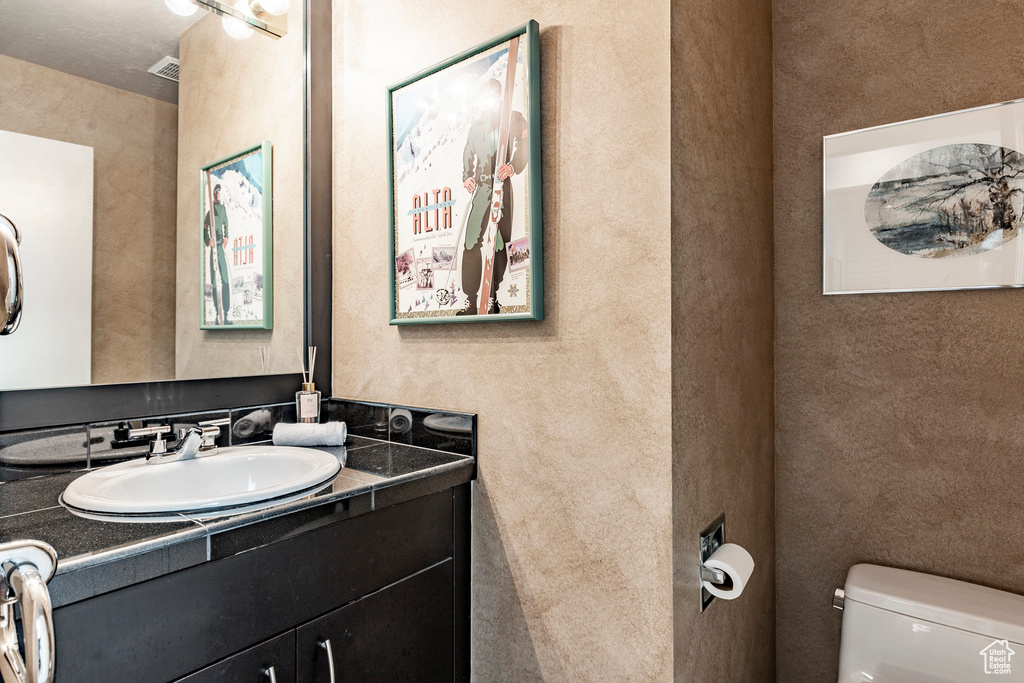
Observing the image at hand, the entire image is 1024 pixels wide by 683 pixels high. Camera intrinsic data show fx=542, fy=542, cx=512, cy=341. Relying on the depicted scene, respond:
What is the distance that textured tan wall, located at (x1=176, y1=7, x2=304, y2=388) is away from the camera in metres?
1.35

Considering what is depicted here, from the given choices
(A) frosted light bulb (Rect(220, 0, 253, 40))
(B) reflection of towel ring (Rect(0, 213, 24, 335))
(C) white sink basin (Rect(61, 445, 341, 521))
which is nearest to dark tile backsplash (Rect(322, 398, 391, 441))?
(C) white sink basin (Rect(61, 445, 341, 521))

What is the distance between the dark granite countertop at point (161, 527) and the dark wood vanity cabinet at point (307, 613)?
2 cm

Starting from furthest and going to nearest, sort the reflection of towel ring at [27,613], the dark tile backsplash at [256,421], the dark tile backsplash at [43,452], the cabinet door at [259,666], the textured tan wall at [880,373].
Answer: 1. the dark tile backsplash at [256,421]
2. the textured tan wall at [880,373]
3. the dark tile backsplash at [43,452]
4. the cabinet door at [259,666]
5. the reflection of towel ring at [27,613]

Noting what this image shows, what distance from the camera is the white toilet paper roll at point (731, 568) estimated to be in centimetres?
105

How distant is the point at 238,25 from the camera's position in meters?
1.47

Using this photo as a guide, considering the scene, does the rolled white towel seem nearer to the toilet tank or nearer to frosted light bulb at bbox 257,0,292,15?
frosted light bulb at bbox 257,0,292,15

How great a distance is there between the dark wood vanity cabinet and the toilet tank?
901 millimetres

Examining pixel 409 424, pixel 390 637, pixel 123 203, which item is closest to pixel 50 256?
pixel 123 203

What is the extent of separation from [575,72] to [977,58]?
39.9 inches

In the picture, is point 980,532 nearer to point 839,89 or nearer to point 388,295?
point 839,89

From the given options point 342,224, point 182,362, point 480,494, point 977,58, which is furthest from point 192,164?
point 977,58

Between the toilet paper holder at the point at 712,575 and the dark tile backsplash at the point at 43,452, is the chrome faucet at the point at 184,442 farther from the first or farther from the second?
the toilet paper holder at the point at 712,575

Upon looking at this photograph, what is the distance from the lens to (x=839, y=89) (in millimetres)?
1476

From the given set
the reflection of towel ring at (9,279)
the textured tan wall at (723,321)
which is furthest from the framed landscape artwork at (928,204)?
→ the reflection of towel ring at (9,279)
